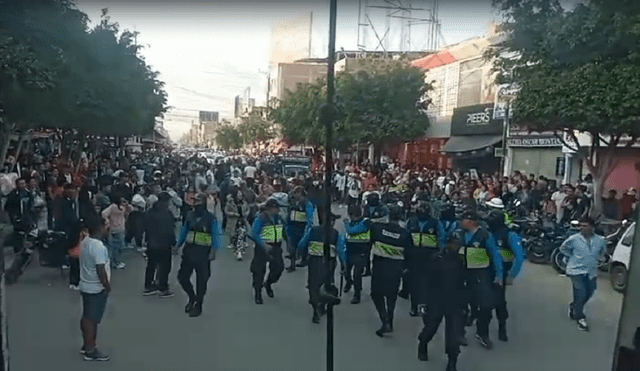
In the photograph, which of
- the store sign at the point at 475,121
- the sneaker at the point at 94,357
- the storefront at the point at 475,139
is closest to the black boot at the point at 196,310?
the sneaker at the point at 94,357

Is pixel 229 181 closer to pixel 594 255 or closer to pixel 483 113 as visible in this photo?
pixel 594 255

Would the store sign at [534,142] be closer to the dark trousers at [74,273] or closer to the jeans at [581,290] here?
the jeans at [581,290]

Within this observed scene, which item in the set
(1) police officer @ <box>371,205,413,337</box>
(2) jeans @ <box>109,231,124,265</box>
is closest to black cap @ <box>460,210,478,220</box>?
(1) police officer @ <box>371,205,413,337</box>

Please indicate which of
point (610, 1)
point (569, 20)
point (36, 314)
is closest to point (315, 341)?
point (36, 314)

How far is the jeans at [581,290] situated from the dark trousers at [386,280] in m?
2.35

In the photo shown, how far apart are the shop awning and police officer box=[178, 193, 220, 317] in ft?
62.4

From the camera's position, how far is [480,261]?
7.07 metres

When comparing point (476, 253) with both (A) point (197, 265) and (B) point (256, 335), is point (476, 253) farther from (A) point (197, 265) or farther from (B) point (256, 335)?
(A) point (197, 265)

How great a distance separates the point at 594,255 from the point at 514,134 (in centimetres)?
1841

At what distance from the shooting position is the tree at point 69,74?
30.1 ft

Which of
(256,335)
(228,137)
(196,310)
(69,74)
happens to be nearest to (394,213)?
(256,335)

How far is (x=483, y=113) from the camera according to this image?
27.0 meters

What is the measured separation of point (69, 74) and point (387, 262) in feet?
30.3

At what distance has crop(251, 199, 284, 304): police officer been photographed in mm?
8906
